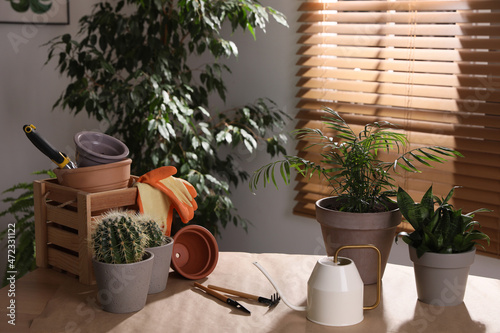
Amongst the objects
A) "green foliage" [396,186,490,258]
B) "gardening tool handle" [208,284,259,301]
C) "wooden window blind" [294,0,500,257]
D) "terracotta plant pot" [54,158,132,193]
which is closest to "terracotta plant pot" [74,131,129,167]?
"terracotta plant pot" [54,158,132,193]

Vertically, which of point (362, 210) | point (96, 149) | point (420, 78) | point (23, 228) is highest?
point (420, 78)

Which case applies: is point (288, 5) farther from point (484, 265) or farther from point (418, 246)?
point (418, 246)

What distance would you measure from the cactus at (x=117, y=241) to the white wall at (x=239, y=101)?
1751mm

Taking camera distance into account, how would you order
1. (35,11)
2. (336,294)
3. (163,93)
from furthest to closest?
(35,11)
(163,93)
(336,294)

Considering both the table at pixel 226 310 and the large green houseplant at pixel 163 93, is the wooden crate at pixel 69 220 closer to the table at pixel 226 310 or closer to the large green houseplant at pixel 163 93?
the table at pixel 226 310

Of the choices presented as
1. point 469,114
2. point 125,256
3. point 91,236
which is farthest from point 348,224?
point 469,114

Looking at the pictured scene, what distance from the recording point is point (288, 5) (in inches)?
113

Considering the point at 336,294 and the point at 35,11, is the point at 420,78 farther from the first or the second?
the point at 35,11

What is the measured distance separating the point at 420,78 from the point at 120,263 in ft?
5.66

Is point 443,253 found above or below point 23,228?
above

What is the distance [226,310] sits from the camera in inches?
52.3

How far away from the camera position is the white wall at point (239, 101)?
2910 mm

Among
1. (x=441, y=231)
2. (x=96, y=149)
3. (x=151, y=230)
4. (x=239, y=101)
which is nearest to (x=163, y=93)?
(x=239, y=101)

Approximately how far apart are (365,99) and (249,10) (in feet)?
2.21
